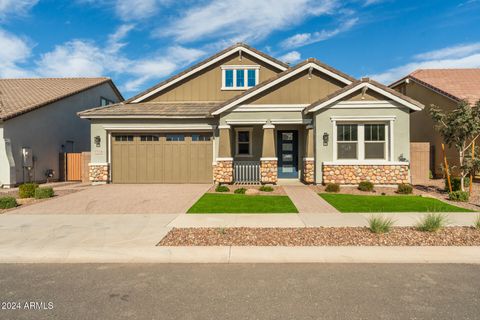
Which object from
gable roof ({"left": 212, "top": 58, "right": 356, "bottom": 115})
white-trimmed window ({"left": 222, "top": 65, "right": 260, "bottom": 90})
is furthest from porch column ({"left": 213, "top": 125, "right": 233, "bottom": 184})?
white-trimmed window ({"left": 222, "top": 65, "right": 260, "bottom": 90})

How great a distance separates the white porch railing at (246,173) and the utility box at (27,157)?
1053cm

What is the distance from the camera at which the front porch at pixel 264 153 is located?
560 inches

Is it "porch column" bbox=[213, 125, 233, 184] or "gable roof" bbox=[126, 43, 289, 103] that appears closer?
Answer: "porch column" bbox=[213, 125, 233, 184]

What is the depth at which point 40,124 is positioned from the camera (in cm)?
1603

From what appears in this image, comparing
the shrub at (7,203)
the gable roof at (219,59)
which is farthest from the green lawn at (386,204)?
the shrub at (7,203)

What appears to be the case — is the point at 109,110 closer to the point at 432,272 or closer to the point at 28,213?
the point at 28,213

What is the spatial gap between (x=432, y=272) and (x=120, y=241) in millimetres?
5740

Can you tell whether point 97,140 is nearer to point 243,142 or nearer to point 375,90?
point 243,142

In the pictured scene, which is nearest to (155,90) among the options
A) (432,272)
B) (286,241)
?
(286,241)

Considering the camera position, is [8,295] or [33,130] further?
[33,130]

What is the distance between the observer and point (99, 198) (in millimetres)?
11094

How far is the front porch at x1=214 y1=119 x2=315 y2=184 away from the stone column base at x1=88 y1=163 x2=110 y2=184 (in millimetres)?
5689

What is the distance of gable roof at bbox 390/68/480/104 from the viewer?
54.6 ft

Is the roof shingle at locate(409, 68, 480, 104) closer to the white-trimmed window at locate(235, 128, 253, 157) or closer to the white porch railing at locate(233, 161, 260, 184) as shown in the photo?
the white-trimmed window at locate(235, 128, 253, 157)
